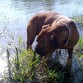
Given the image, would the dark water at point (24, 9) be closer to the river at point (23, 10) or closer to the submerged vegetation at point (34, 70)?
the river at point (23, 10)

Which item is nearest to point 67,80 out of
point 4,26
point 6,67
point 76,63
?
point 76,63

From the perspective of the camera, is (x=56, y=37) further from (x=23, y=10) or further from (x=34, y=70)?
(x=23, y=10)

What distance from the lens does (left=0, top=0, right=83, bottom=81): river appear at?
725cm

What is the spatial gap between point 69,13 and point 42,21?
3886mm

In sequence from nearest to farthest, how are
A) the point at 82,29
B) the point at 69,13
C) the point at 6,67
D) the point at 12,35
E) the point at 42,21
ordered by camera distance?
the point at 6,67, the point at 42,21, the point at 12,35, the point at 82,29, the point at 69,13

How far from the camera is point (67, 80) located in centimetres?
434

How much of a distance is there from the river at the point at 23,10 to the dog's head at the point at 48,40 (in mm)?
1735

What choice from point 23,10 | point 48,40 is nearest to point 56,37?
point 48,40

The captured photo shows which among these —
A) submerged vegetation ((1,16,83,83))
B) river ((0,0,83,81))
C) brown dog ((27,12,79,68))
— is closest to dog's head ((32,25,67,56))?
brown dog ((27,12,79,68))

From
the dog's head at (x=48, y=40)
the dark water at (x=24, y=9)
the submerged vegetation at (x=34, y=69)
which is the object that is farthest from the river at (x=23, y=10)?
the dog's head at (x=48, y=40)

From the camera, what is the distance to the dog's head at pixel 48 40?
439 centimetres

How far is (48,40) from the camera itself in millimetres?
4410

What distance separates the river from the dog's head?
5.69ft

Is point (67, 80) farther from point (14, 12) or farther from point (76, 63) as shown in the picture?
point (14, 12)
